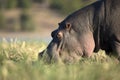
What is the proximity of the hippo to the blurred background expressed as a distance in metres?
23.0

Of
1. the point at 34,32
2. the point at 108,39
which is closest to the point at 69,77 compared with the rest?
the point at 108,39

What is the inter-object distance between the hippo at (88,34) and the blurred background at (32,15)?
23.0 meters

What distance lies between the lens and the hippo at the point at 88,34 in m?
8.27

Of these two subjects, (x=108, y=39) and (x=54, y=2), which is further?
(x=54, y=2)

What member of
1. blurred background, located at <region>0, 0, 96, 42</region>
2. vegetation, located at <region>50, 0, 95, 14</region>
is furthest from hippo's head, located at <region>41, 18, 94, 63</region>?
vegetation, located at <region>50, 0, 95, 14</region>

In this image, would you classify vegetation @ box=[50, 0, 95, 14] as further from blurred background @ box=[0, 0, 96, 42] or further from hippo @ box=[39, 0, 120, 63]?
hippo @ box=[39, 0, 120, 63]

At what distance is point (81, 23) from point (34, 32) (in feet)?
83.3

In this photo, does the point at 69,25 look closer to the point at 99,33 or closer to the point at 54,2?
the point at 99,33

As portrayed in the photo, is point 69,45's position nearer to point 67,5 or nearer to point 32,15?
point 32,15

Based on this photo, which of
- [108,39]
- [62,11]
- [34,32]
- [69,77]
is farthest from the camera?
[62,11]

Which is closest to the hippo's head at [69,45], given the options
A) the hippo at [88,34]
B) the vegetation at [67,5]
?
the hippo at [88,34]

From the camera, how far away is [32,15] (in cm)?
3644

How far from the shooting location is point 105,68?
648 cm

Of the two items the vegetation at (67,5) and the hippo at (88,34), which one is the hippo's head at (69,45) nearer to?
the hippo at (88,34)
